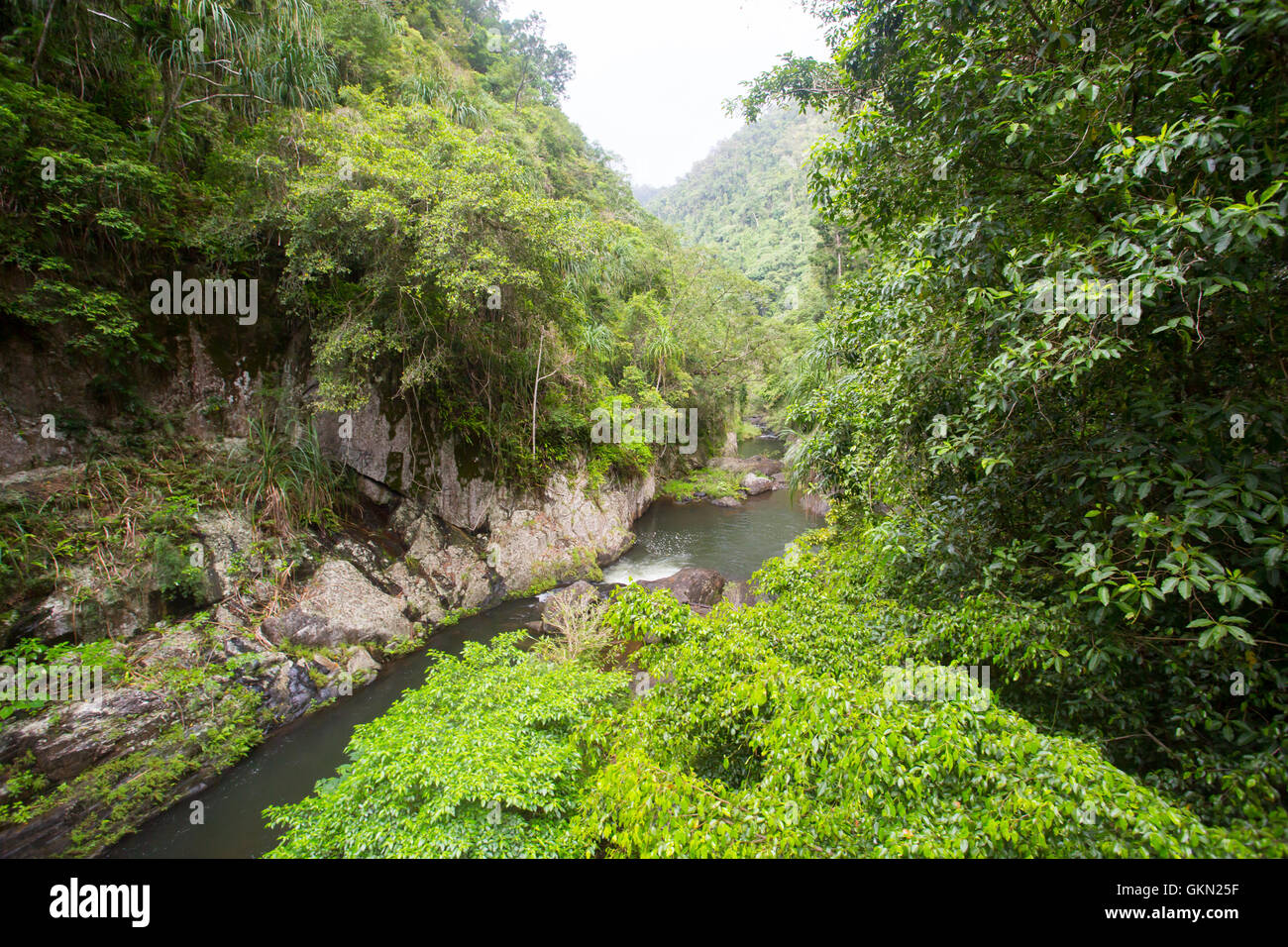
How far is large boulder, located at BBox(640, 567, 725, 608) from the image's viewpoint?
11445 millimetres

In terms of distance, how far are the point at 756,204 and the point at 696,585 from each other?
69.0 m

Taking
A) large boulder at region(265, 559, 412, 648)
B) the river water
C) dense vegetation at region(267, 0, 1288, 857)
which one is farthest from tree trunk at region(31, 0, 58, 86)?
dense vegetation at region(267, 0, 1288, 857)

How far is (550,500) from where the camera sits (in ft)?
44.6

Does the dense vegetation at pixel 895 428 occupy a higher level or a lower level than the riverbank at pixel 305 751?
higher

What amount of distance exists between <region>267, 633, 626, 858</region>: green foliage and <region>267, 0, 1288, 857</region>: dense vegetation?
1.6 inches

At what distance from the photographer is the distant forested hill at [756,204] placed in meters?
51.2

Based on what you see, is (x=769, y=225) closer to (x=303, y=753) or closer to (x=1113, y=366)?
(x=1113, y=366)

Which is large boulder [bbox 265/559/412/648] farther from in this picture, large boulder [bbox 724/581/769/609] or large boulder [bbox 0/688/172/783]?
large boulder [bbox 724/581/769/609]

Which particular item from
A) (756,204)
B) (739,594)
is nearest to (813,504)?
(739,594)

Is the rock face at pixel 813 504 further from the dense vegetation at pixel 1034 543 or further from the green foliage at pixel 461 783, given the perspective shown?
the green foliage at pixel 461 783

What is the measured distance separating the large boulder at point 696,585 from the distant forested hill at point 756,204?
31.7 m

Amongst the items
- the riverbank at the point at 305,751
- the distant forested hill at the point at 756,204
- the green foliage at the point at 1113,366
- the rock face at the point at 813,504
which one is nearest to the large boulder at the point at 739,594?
the riverbank at the point at 305,751

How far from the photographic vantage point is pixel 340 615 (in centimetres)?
895
